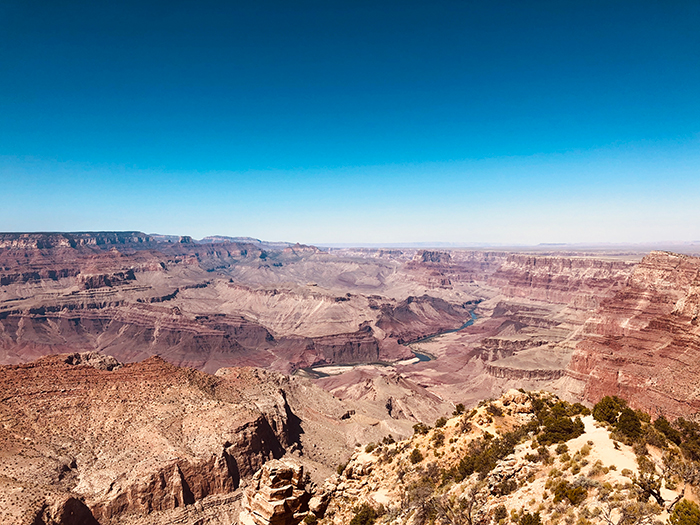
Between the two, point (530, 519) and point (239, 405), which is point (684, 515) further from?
point (239, 405)

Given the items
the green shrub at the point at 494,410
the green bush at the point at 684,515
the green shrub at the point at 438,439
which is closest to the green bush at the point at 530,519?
the green bush at the point at 684,515

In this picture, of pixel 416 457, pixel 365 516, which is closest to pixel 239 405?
pixel 416 457

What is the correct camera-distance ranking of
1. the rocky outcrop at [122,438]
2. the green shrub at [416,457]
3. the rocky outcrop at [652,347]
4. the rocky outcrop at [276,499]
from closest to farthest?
the rocky outcrop at [276,499] → the green shrub at [416,457] → the rocky outcrop at [122,438] → the rocky outcrop at [652,347]

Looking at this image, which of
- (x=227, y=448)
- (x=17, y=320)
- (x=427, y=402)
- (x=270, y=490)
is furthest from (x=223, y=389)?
(x=17, y=320)

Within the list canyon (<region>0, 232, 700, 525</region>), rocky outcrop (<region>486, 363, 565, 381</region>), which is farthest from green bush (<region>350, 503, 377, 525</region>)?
rocky outcrop (<region>486, 363, 565, 381</region>)

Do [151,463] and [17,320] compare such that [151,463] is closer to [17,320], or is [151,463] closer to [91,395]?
[91,395]

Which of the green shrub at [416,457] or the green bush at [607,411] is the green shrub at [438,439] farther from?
the green bush at [607,411]
